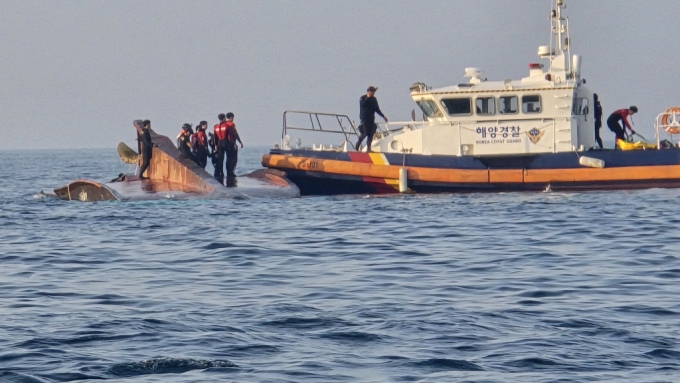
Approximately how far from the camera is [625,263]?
41.9 ft

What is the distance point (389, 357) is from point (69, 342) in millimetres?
2623

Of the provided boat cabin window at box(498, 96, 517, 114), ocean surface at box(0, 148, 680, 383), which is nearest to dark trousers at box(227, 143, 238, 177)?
ocean surface at box(0, 148, 680, 383)

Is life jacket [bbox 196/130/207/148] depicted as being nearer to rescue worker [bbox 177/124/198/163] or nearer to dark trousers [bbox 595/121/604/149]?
rescue worker [bbox 177/124/198/163]

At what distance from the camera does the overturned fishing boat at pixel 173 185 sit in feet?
74.9

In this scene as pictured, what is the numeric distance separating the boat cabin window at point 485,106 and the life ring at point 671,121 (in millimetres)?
3714

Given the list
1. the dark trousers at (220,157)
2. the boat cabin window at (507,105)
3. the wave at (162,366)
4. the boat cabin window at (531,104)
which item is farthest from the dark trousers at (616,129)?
the wave at (162,366)

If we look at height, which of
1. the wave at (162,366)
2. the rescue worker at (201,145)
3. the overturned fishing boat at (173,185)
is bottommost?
the wave at (162,366)

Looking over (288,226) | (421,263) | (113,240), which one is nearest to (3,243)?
(113,240)

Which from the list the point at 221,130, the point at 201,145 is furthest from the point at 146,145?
the point at 221,130

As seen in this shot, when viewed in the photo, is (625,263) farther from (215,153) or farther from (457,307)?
(215,153)

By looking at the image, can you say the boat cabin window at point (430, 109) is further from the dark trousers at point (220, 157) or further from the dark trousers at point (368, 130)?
the dark trousers at point (220, 157)

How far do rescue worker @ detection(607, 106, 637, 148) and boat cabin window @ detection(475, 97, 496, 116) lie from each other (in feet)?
9.17

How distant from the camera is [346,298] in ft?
34.2

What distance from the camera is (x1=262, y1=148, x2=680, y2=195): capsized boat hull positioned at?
22750 millimetres
